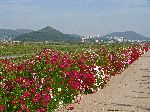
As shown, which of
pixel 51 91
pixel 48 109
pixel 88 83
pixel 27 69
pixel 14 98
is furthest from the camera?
pixel 88 83

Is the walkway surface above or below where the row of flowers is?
below

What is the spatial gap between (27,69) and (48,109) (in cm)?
305

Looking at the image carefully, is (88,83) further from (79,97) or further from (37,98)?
(37,98)

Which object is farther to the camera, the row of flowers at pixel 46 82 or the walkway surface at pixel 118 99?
the walkway surface at pixel 118 99

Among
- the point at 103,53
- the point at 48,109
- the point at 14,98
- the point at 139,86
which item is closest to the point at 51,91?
the point at 48,109

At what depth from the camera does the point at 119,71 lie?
24.0 m

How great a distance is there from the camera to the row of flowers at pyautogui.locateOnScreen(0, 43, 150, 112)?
9.80 metres

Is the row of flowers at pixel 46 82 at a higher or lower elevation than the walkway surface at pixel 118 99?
higher

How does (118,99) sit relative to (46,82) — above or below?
below

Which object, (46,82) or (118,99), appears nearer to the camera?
(46,82)

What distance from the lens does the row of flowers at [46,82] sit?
9.80m

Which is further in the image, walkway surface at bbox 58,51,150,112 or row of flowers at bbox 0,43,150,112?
walkway surface at bbox 58,51,150,112

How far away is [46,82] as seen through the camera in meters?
11.8

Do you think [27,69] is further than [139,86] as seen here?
No
